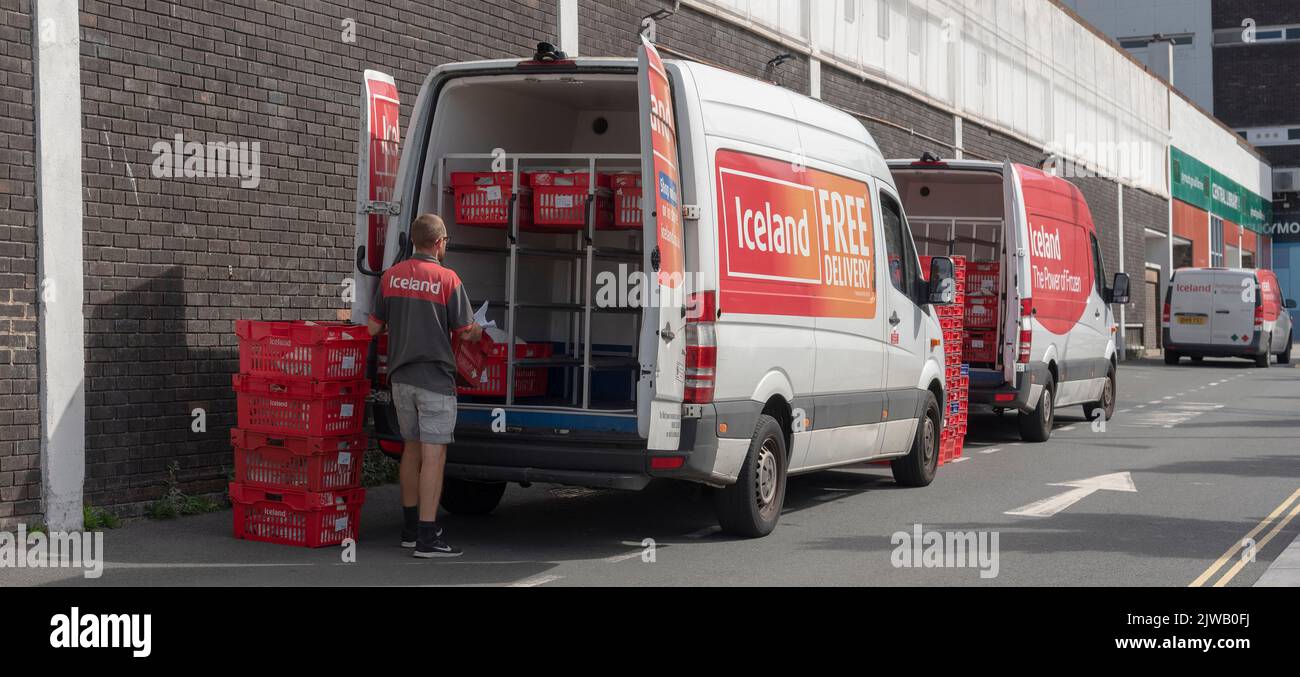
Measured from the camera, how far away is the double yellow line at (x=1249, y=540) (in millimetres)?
7504

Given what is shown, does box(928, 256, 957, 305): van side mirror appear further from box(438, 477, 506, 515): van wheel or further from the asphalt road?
box(438, 477, 506, 515): van wheel

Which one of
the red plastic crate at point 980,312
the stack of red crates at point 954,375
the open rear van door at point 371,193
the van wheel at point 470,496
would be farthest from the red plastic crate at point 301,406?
the red plastic crate at point 980,312

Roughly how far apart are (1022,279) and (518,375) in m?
6.82

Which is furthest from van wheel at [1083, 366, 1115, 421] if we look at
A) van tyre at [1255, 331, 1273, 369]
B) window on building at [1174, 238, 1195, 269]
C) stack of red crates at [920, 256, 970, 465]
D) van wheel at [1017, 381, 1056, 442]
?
window on building at [1174, 238, 1195, 269]

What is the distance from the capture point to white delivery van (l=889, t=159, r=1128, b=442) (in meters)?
14.4

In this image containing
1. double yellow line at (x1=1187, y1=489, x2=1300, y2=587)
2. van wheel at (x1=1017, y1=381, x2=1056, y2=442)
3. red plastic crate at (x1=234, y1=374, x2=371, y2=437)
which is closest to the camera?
double yellow line at (x1=1187, y1=489, x2=1300, y2=587)

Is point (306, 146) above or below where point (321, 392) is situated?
above

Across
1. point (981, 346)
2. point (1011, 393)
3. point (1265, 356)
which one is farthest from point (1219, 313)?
point (1011, 393)

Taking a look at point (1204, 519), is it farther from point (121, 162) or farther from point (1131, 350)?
point (1131, 350)

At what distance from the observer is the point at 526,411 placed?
8.25 metres

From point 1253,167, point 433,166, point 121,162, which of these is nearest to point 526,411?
point 433,166

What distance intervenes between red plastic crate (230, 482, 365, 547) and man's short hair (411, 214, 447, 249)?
5.28ft

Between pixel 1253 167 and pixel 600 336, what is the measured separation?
59284mm

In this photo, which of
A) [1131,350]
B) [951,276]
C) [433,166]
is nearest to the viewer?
[433,166]
